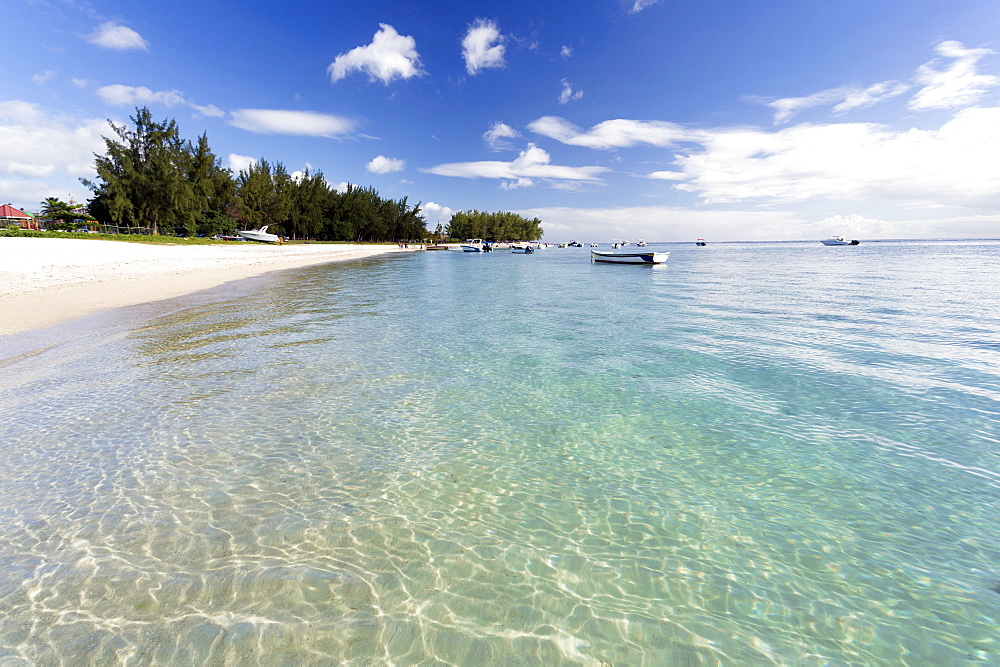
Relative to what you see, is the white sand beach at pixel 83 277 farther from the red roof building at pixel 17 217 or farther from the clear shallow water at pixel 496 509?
the red roof building at pixel 17 217

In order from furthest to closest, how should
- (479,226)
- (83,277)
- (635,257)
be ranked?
(479,226)
(635,257)
(83,277)

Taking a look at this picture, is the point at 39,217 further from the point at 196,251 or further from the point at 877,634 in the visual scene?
the point at 877,634

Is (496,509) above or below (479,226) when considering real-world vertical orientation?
below

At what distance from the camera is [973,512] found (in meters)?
4.66

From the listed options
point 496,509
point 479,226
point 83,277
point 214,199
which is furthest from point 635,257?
point 479,226

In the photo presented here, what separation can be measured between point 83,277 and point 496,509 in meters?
32.4

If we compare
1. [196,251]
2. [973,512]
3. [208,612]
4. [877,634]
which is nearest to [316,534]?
[208,612]

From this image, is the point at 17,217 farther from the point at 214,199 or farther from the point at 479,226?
the point at 479,226

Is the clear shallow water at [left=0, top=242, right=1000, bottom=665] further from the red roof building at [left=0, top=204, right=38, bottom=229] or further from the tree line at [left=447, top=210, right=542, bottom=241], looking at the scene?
the tree line at [left=447, top=210, right=542, bottom=241]

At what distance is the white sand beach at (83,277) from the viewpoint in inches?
637

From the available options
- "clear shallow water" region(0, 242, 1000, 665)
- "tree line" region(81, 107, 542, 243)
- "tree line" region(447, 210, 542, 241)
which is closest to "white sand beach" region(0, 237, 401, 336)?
"clear shallow water" region(0, 242, 1000, 665)

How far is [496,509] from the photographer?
4727 millimetres

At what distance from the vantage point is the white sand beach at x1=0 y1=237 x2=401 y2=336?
16.2 meters

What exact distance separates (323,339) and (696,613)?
11.6 m
